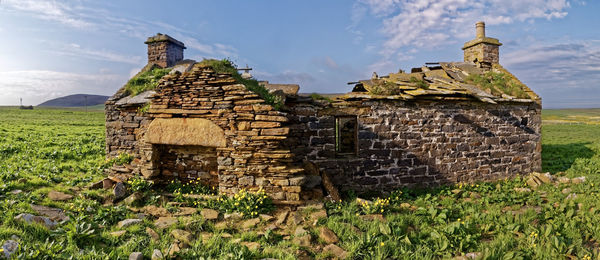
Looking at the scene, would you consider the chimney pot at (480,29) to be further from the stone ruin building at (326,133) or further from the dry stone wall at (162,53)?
the dry stone wall at (162,53)

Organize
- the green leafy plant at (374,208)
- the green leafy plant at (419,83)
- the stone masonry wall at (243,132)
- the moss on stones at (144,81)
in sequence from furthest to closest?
the moss on stones at (144,81), the green leafy plant at (419,83), the stone masonry wall at (243,132), the green leafy plant at (374,208)

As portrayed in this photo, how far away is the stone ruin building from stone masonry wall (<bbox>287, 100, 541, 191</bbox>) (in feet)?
0.11

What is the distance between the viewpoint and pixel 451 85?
10.1 metres

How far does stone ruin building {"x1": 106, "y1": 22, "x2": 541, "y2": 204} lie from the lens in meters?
6.84

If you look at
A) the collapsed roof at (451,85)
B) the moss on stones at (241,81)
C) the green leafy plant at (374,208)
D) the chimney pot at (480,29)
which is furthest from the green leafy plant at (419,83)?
the chimney pot at (480,29)

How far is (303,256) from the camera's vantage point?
15.9 ft

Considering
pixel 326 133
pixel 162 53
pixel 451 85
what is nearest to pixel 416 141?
pixel 451 85

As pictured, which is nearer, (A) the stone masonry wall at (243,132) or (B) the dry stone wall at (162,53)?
(A) the stone masonry wall at (243,132)

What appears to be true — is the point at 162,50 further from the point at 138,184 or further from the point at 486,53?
the point at 486,53

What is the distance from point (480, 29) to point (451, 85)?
5.13 metres

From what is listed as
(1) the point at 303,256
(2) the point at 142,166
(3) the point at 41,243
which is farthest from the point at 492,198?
(3) the point at 41,243

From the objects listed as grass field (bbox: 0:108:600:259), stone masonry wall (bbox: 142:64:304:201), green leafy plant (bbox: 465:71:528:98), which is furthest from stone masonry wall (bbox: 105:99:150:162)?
green leafy plant (bbox: 465:71:528:98)

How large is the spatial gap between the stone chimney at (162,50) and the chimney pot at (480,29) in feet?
43.2

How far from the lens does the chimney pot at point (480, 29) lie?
1303cm
